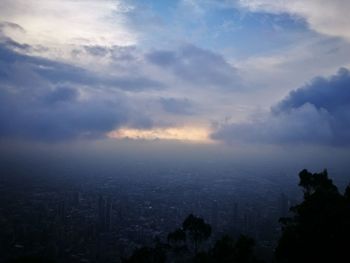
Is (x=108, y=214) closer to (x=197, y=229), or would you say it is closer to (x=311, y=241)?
(x=197, y=229)

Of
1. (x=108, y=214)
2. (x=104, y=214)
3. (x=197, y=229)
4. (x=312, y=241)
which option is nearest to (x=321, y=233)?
(x=312, y=241)

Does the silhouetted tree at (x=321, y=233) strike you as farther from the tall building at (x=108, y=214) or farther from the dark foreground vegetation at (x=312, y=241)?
the tall building at (x=108, y=214)

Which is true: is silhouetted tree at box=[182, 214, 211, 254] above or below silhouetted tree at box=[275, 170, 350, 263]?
below

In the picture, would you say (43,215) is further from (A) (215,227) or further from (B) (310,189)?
(B) (310,189)

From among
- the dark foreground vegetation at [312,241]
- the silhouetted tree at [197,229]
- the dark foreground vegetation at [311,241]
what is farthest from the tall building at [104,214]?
the dark foreground vegetation at [312,241]

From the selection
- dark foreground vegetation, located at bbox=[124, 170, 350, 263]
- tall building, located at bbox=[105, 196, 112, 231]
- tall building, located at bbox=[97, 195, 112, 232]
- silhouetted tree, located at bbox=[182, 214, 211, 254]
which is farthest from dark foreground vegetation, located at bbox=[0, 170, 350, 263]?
tall building, located at bbox=[105, 196, 112, 231]

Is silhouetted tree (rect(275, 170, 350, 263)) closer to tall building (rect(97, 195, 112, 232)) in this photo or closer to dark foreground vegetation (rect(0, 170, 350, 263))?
dark foreground vegetation (rect(0, 170, 350, 263))

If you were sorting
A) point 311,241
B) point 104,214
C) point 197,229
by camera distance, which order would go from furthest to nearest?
point 104,214 < point 197,229 < point 311,241

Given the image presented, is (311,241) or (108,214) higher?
(311,241)
